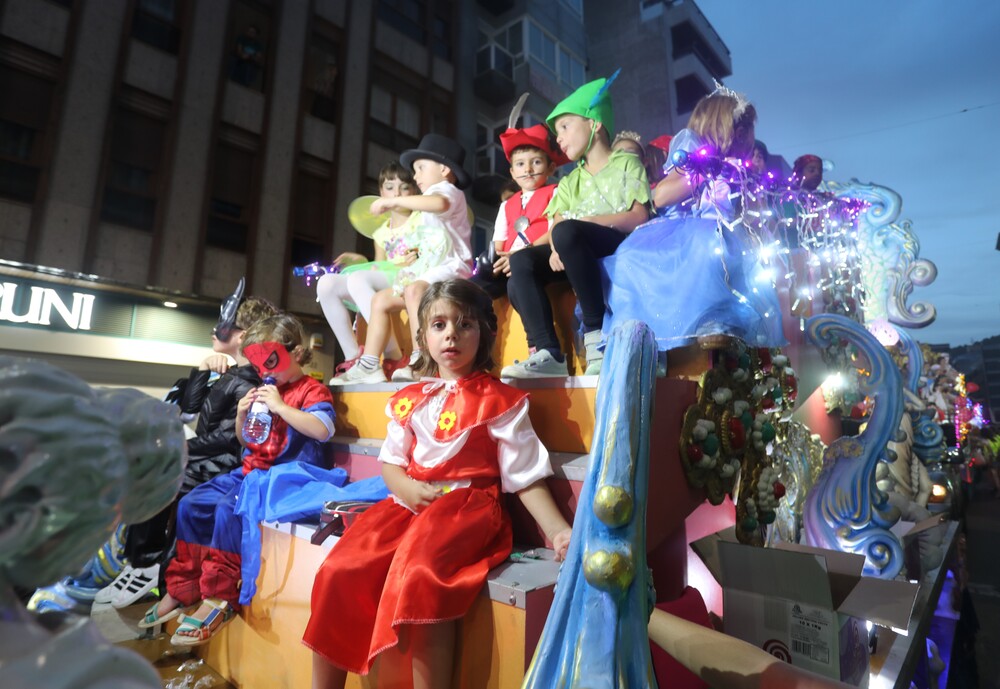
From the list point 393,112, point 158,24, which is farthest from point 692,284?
point 393,112

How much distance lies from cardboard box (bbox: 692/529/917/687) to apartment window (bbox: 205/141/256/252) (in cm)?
755

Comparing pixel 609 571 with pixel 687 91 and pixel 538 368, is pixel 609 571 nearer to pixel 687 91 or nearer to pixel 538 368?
pixel 538 368

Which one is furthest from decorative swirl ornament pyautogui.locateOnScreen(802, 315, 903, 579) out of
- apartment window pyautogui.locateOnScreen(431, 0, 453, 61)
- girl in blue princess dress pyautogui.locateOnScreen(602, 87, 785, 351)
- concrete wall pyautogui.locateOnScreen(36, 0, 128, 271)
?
apartment window pyautogui.locateOnScreen(431, 0, 453, 61)

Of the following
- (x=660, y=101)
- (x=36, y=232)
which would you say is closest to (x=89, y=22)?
(x=36, y=232)

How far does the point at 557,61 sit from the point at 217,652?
507 inches

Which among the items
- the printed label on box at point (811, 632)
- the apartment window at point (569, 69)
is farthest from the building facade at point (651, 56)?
the printed label on box at point (811, 632)

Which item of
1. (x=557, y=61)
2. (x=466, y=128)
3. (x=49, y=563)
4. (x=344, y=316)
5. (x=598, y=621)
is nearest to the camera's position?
(x=49, y=563)

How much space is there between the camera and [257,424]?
86.4 inches

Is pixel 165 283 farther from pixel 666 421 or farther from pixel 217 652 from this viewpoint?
pixel 666 421

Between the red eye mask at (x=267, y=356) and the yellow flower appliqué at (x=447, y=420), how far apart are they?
110 centimetres

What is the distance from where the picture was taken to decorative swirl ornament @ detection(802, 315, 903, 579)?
2.68 metres

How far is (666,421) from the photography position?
1653 millimetres

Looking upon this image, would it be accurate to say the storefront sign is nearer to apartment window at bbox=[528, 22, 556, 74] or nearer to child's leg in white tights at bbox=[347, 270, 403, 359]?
child's leg in white tights at bbox=[347, 270, 403, 359]

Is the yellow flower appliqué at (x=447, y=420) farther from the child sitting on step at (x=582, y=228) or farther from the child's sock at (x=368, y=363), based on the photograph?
the child's sock at (x=368, y=363)
